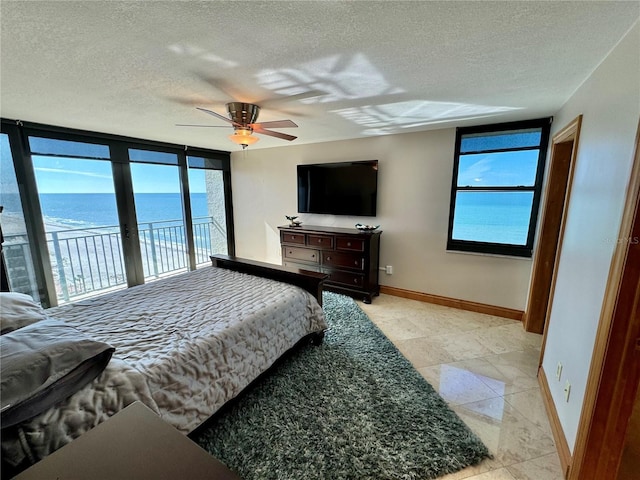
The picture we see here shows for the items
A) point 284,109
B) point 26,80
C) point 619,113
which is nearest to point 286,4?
point 284,109

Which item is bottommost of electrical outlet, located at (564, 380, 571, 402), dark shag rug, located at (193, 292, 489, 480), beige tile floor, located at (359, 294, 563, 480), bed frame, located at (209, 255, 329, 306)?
beige tile floor, located at (359, 294, 563, 480)

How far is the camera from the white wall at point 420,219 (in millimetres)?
3209

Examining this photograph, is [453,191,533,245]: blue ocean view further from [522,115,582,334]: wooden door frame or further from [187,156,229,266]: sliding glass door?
[187,156,229,266]: sliding glass door

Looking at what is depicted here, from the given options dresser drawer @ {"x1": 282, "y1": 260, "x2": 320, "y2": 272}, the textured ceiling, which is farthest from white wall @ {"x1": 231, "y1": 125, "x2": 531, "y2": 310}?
the textured ceiling

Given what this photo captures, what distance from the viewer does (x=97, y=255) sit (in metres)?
4.06

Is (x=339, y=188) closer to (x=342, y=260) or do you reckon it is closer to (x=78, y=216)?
(x=342, y=260)

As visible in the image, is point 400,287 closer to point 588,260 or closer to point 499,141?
point 499,141

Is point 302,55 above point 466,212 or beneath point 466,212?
above

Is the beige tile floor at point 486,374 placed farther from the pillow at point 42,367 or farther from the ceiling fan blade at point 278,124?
the ceiling fan blade at point 278,124

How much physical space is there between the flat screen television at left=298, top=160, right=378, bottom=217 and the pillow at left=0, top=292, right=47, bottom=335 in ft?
10.5

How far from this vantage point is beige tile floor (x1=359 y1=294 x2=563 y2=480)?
4.99ft

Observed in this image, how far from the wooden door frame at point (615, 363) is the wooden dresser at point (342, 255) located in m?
2.35

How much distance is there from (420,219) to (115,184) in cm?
407

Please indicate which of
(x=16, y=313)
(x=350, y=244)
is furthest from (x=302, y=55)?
(x=350, y=244)
